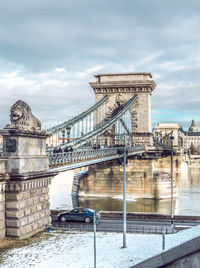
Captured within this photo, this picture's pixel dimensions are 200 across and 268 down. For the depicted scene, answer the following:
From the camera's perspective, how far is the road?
23.1m

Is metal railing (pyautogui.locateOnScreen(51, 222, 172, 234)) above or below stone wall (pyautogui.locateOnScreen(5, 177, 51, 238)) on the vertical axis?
below

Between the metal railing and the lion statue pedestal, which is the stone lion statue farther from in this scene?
the metal railing

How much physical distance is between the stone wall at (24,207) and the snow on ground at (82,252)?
4.35 feet

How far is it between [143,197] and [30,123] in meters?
32.5

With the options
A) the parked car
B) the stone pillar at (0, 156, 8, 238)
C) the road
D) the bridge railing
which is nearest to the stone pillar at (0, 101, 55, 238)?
the stone pillar at (0, 156, 8, 238)

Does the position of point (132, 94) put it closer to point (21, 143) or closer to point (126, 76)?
point (126, 76)

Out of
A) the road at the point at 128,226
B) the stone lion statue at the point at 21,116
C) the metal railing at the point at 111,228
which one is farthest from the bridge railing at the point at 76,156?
the stone lion statue at the point at 21,116

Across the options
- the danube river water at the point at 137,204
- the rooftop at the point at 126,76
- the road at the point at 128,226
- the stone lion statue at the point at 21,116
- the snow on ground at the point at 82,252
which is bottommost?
the danube river water at the point at 137,204

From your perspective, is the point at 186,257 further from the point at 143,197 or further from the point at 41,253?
the point at 143,197

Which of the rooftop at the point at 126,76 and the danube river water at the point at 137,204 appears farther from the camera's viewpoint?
the rooftop at the point at 126,76

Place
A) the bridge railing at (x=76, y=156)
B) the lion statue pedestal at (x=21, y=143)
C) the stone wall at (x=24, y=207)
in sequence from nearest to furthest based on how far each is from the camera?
the stone wall at (x=24, y=207)
the lion statue pedestal at (x=21, y=143)
the bridge railing at (x=76, y=156)

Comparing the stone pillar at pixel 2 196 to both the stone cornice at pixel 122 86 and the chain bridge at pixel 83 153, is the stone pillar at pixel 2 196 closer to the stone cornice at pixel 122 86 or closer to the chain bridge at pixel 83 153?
the chain bridge at pixel 83 153

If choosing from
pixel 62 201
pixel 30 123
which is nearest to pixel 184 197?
pixel 62 201

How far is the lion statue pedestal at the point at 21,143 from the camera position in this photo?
65.8ft
